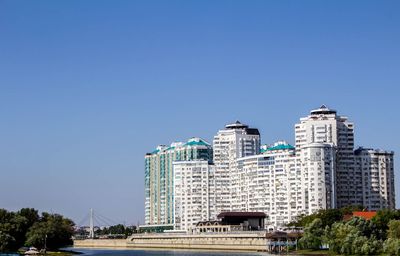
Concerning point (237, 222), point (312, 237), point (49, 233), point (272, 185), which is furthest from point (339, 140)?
point (49, 233)

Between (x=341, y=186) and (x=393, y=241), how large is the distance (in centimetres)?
7589

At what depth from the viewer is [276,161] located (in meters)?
186

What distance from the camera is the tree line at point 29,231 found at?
11981 cm

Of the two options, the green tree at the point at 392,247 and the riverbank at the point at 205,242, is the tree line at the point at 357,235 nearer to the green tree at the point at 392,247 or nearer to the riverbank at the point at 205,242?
the green tree at the point at 392,247

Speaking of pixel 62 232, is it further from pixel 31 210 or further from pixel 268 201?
pixel 268 201

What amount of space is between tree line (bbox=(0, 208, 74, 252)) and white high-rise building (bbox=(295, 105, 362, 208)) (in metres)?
65.5

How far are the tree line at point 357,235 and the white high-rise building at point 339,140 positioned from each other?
36008mm

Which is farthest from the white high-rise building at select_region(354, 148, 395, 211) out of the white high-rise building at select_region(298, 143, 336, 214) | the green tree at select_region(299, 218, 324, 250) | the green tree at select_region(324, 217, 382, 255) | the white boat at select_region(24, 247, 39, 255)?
the white boat at select_region(24, 247, 39, 255)

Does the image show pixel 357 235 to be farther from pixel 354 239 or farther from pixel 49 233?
pixel 49 233

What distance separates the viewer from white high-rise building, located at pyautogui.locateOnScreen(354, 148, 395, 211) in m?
185

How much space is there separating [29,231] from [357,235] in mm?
47299

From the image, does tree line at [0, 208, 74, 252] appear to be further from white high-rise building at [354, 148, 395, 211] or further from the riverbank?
white high-rise building at [354, 148, 395, 211]

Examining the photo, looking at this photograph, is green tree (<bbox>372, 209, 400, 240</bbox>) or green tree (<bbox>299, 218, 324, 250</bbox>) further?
green tree (<bbox>299, 218, 324, 250</bbox>)

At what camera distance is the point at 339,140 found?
184250 millimetres
